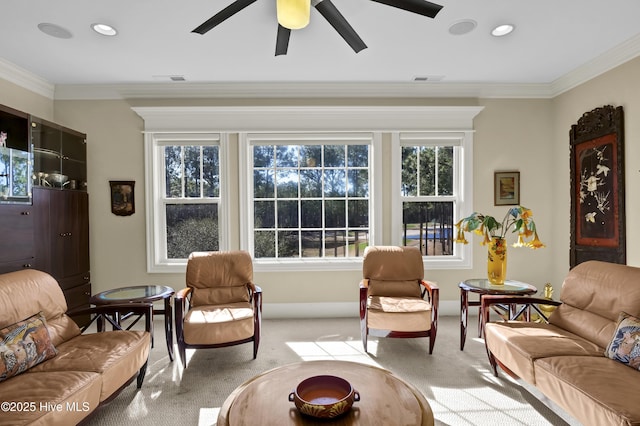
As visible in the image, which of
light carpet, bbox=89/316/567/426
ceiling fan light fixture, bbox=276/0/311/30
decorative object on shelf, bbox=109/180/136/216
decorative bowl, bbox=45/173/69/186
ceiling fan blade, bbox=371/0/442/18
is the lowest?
light carpet, bbox=89/316/567/426

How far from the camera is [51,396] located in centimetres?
170

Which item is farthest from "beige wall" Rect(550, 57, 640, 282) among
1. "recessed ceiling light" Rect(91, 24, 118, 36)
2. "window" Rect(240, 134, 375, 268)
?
"recessed ceiling light" Rect(91, 24, 118, 36)

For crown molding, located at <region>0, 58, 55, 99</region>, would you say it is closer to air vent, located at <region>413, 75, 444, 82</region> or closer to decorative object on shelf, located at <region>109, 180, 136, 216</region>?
decorative object on shelf, located at <region>109, 180, 136, 216</region>

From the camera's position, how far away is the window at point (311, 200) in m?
4.30

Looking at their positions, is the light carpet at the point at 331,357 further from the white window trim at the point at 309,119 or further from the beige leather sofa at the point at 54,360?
the white window trim at the point at 309,119

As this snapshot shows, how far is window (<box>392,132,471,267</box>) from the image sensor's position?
4.31m

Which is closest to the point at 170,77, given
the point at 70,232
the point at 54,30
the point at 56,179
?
the point at 54,30

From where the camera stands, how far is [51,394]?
1711 mm

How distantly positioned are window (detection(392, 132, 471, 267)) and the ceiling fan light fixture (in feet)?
8.90

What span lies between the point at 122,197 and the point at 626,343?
4.76m

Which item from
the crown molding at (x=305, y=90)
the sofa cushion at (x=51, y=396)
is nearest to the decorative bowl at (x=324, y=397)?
the sofa cushion at (x=51, y=396)

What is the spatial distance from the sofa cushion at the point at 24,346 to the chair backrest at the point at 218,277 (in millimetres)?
1287

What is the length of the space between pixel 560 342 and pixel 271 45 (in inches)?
128

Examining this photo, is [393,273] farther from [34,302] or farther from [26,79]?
[26,79]
